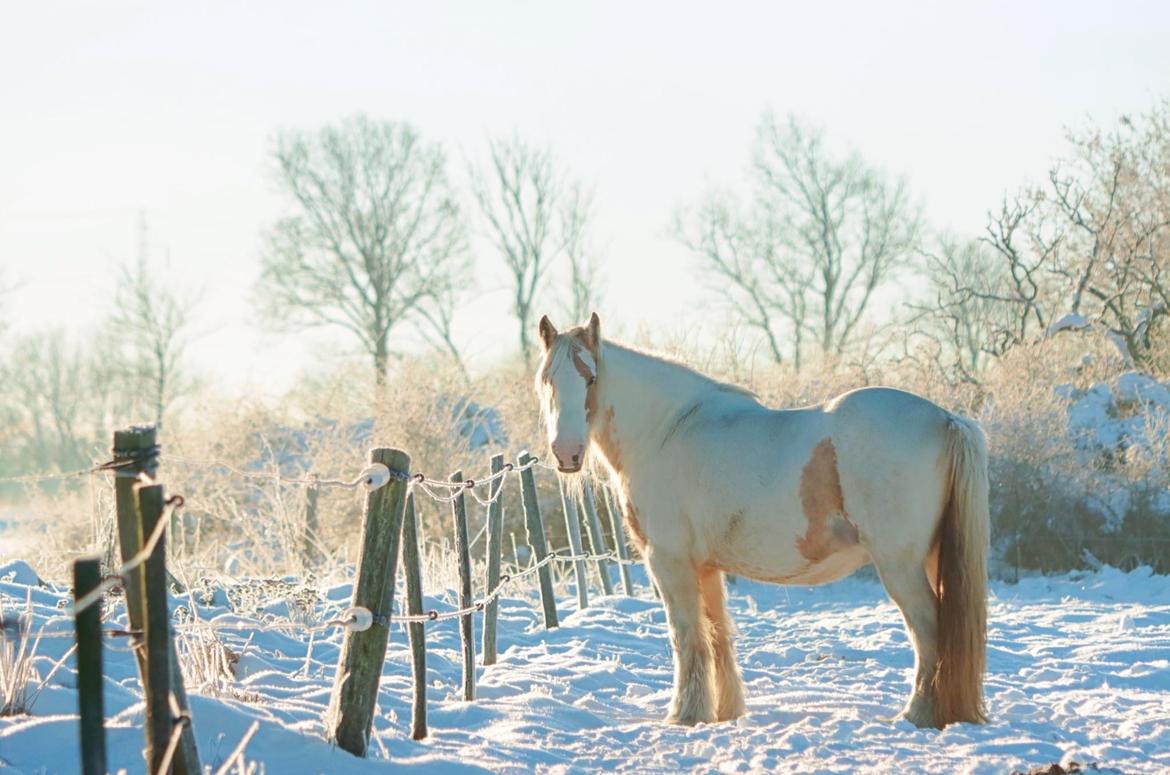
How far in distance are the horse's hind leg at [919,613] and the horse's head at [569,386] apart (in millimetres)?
1615

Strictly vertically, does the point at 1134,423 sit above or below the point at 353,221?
below

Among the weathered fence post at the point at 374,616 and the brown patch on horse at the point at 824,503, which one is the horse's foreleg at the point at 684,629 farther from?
the weathered fence post at the point at 374,616

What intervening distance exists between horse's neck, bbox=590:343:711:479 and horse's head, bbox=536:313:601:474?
12 cm

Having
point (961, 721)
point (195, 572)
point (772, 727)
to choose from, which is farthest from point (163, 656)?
point (195, 572)

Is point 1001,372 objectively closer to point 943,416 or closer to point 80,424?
point 943,416

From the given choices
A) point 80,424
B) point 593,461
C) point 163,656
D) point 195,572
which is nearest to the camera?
point 163,656

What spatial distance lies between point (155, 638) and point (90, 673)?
241 millimetres

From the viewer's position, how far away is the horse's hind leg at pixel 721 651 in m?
6.28

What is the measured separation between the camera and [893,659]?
827cm

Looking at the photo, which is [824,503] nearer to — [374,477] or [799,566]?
[799,566]

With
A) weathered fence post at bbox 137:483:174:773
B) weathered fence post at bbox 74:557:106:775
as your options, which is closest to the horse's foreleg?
weathered fence post at bbox 137:483:174:773

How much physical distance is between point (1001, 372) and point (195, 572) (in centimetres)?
1226

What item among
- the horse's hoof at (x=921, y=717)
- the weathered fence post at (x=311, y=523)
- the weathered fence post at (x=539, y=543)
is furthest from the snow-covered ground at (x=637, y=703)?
the weathered fence post at (x=311, y=523)

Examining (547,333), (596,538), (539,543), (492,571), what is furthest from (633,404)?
(596,538)
